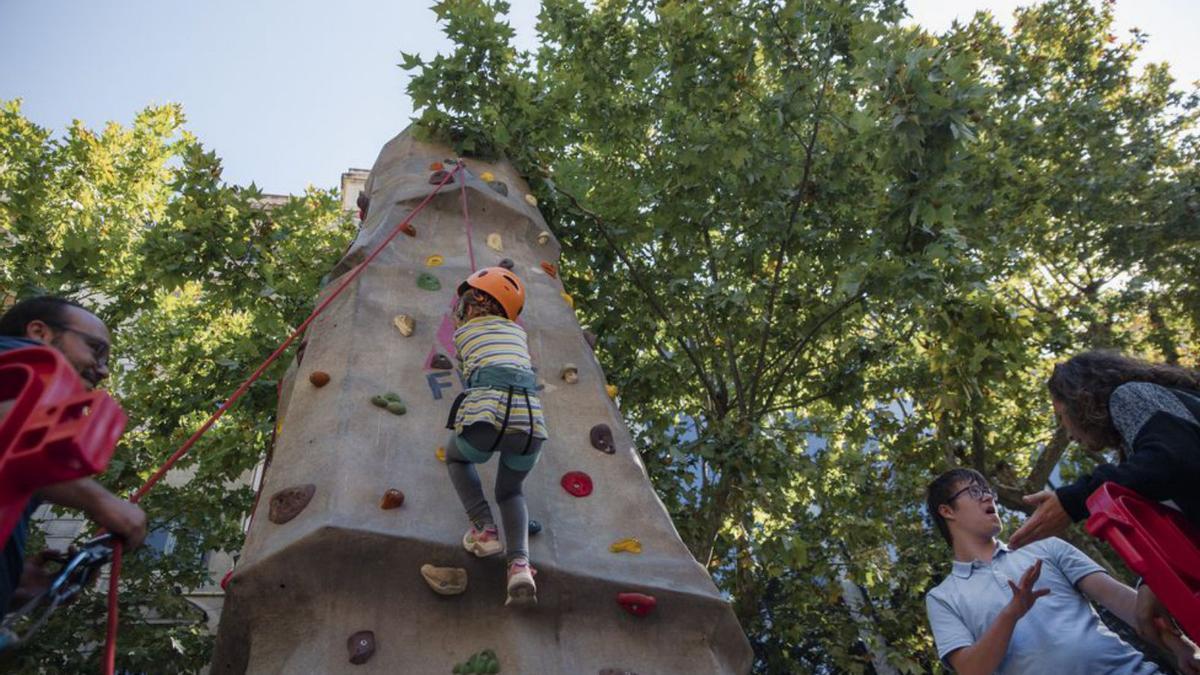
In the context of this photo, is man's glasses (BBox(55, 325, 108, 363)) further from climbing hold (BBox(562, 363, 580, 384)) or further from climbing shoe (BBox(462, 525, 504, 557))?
climbing hold (BBox(562, 363, 580, 384))

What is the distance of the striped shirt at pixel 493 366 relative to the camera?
3.35m

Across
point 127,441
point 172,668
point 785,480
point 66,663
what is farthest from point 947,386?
point 127,441

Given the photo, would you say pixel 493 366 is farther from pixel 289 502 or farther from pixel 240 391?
pixel 240 391

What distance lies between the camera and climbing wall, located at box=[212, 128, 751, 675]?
2982 millimetres

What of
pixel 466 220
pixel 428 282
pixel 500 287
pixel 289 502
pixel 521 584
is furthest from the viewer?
pixel 466 220

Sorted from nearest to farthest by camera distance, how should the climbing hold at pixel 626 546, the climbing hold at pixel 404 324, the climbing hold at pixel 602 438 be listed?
1. the climbing hold at pixel 626 546
2. the climbing hold at pixel 602 438
3. the climbing hold at pixel 404 324

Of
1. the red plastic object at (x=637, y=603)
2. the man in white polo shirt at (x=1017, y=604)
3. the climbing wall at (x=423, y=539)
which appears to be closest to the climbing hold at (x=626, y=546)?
the climbing wall at (x=423, y=539)

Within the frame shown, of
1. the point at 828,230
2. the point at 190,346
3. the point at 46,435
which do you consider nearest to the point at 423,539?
the point at 46,435

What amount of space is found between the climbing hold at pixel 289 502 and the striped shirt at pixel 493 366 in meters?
0.68

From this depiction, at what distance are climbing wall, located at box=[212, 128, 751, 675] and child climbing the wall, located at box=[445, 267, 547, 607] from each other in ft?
0.43

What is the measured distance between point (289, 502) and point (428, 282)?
1868 millimetres

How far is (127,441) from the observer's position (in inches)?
366

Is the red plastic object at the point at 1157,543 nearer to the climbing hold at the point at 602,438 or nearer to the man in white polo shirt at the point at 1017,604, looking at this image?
the man in white polo shirt at the point at 1017,604

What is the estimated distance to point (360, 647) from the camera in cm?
287
